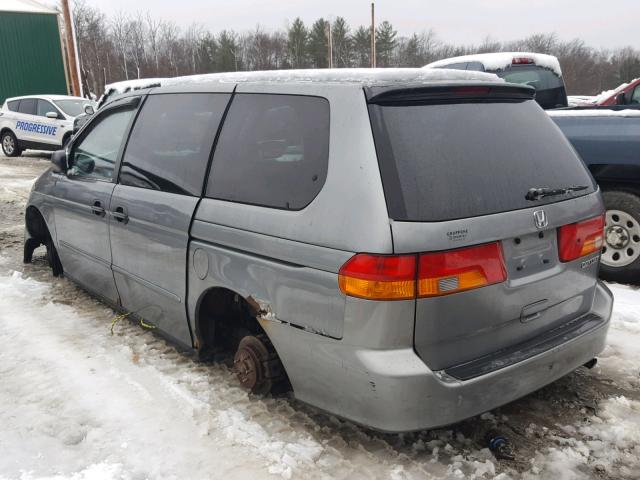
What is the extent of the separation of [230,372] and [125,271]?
1016mm

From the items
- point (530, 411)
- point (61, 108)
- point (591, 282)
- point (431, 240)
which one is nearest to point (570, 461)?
point (530, 411)

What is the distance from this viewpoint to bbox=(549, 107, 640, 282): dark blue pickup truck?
4598 millimetres

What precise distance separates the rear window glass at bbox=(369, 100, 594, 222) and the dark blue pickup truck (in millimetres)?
2322

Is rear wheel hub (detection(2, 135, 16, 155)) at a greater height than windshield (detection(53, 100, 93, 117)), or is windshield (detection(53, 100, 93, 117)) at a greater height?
windshield (detection(53, 100, 93, 117))

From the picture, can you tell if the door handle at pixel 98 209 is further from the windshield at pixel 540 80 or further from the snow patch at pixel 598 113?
the windshield at pixel 540 80

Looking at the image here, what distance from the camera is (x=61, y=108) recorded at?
49.2ft

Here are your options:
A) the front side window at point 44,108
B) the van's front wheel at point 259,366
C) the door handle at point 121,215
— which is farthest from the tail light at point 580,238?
the front side window at point 44,108

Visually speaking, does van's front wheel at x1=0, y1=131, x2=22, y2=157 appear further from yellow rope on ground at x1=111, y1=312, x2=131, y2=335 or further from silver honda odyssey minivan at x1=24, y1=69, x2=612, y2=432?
silver honda odyssey minivan at x1=24, y1=69, x2=612, y2=432

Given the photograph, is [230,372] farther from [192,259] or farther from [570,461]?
[570,461]

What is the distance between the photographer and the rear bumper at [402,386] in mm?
2143

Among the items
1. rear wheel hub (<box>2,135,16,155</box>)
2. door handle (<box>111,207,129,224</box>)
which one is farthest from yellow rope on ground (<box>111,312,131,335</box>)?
rear wheel hub (<box>2,135,16,155</box>)

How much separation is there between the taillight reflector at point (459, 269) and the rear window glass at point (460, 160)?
150 millimetres

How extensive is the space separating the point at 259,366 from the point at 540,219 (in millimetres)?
1530

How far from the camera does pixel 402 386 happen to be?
2.13 metres
